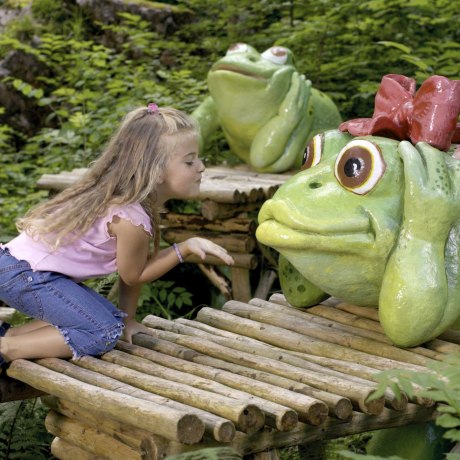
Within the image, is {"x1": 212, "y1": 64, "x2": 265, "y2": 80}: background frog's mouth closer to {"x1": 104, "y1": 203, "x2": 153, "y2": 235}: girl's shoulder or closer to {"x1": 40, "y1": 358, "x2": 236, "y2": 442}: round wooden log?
{"x1": 104, "y1": 203, "x2": 153, "y2": 235}: girl's shoulder

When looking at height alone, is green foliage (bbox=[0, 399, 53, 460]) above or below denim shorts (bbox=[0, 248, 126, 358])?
below

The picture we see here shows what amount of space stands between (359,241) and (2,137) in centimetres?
437

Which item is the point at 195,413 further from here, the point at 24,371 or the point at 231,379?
the point at 24,371

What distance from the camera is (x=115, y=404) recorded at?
7.70 ft

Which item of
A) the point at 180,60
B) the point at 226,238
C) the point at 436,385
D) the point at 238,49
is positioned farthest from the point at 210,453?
the point at 180,60

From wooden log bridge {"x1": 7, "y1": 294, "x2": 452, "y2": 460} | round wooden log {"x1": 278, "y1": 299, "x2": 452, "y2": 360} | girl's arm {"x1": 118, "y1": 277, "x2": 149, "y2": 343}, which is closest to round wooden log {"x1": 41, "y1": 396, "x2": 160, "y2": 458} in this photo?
wooden log bridge {"x1": 7, "y1": 294, "x2": 452, "y2": 460}

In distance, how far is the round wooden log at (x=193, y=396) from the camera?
2.24 meters

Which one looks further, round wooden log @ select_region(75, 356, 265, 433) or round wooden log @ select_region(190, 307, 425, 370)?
round wooden log @ select_region(190, 307, 425, 370)

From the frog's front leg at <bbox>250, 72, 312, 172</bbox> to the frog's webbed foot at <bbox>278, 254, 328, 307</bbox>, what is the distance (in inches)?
82.0

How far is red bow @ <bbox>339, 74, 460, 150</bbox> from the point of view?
295 centimetres

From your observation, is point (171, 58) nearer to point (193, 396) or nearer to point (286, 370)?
point (286, 370)

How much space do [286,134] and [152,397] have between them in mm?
3209

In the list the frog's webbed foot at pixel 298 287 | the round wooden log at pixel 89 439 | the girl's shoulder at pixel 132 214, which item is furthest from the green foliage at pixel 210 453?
the frog's webbed foot at pixel 298 287

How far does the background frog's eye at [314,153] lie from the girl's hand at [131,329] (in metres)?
0.86
